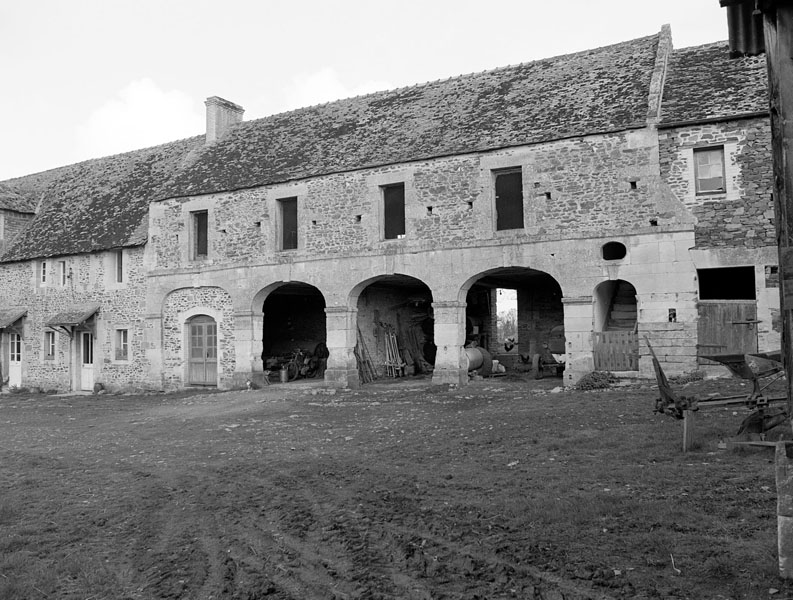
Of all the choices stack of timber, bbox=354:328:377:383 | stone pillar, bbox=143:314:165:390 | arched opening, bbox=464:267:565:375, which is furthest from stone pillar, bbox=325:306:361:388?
stone pillar, bbox=143:314:165:390

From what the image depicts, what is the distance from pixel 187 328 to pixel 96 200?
22.9 ft

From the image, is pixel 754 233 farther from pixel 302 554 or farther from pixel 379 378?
pixel 302 554

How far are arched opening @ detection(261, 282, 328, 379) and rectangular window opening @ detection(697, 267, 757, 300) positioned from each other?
38.3 ft

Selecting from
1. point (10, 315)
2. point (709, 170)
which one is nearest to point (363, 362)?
point (709, 170)

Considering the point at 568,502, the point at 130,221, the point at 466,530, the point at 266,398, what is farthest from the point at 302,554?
the point at 130,221

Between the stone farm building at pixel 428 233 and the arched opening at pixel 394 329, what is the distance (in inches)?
4.1

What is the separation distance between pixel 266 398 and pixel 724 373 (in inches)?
394

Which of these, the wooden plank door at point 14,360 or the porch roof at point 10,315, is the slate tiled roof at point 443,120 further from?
the wooden plank door at point 14,360

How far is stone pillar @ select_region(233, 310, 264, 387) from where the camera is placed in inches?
759

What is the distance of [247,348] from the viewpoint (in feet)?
63.4

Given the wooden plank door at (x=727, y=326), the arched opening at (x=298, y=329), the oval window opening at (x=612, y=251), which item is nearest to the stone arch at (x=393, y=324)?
the arched opening at (x=298, y=329)

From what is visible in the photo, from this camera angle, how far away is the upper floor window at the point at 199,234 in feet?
67.4

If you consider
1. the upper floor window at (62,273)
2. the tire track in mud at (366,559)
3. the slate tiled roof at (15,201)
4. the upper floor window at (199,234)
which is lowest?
the tire track in mud at (366,559)

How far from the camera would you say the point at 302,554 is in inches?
213
